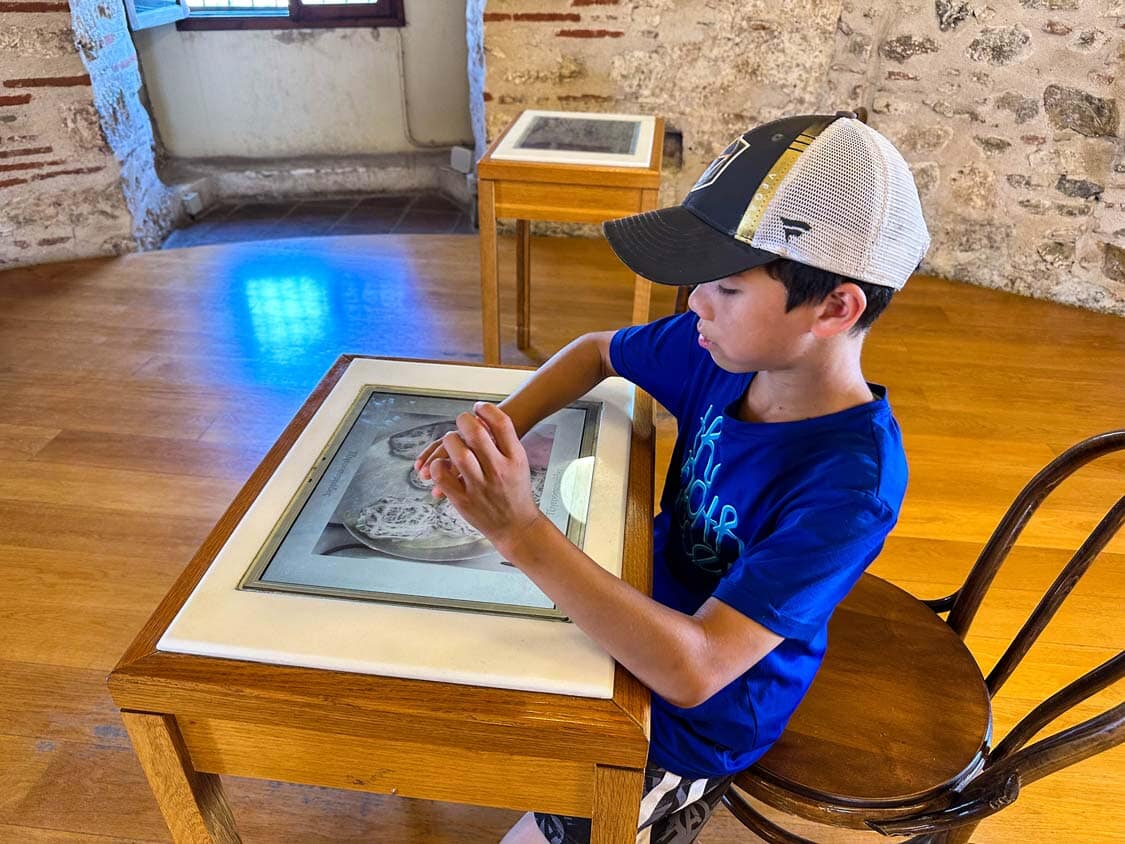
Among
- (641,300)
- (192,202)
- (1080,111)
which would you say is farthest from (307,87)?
(1080,111)

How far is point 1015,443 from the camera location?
244 centimetres

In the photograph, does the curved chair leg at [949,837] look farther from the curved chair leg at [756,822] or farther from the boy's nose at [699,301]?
the boy's nose at [699,301]

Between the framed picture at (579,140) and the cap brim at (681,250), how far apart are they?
1.36m

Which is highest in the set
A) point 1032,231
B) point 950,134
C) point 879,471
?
point 879,471

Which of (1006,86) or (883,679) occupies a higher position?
(1006,86)

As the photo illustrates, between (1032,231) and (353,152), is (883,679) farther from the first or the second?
(353,152)

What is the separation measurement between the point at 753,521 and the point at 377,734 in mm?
466

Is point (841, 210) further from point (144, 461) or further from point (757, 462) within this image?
point (144, 461)

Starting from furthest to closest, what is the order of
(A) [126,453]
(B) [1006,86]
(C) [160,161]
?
(C) [160,161] → (B) [1006,86] → (A) [126,453]

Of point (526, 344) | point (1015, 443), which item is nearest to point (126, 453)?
point (526, 344)

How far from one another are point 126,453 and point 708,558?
1.88 metres

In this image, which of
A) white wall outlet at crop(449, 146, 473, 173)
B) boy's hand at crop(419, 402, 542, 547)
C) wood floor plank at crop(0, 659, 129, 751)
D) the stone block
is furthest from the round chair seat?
white wall outlet at crop(449, 146, 473, 173)

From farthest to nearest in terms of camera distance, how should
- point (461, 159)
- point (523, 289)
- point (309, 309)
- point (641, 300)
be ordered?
point (461, 159) < point (309, 309) < point (523, 289) < point (641, 300)

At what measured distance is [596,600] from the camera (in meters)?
0.82
